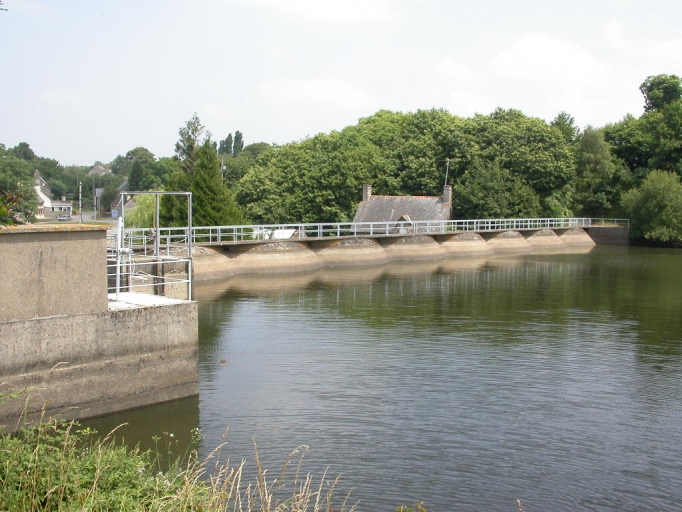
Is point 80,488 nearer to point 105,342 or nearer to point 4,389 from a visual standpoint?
point 4,389

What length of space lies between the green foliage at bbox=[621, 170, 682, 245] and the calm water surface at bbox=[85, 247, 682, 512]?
3738 cm

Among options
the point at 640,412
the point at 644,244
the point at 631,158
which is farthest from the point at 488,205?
the point at 640,412

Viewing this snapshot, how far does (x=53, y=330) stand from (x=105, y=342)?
1076 millimetres

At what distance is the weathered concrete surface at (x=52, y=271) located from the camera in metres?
13.5

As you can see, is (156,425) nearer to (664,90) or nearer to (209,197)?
(209,197)

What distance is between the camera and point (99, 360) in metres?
14.5

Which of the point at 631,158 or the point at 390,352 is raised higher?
the point at 631,158

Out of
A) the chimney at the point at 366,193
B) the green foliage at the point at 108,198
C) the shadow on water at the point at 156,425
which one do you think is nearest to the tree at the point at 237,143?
the green foliage at the point at 108,198

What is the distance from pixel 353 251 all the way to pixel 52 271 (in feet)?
111

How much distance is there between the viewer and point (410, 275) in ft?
139

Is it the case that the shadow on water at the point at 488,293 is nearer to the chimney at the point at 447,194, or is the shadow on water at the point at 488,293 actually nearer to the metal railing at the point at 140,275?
the metal railing at the point at 140,275

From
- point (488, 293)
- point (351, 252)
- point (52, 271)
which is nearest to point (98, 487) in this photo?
point (52, 271)

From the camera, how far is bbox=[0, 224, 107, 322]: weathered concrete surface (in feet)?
44.2

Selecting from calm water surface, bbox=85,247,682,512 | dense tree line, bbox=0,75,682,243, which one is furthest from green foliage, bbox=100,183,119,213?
calm water surface, bbox=85,247,682,512
